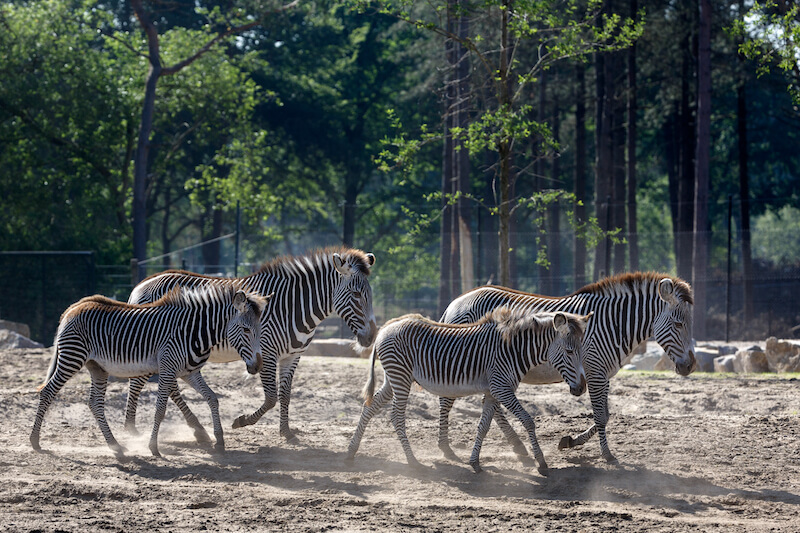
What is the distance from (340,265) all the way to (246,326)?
1.50 m

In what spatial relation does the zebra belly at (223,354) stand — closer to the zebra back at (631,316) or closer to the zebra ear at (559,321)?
the zebra back at (631,316)

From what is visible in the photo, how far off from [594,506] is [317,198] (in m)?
36.8

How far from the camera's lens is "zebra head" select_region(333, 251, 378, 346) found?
33.2ft

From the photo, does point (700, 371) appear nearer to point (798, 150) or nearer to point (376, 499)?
A: point (376, 499)

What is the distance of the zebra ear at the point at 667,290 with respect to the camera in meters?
9.12

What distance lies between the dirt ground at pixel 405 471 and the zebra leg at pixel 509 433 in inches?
5.0

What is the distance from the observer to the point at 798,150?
36.1 m

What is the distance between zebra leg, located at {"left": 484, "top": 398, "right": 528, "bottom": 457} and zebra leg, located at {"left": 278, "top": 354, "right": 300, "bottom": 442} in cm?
266

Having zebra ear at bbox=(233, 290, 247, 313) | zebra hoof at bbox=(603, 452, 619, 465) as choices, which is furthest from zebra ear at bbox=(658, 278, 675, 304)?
zebra ear at bbox=(233, 290, 247, 313)

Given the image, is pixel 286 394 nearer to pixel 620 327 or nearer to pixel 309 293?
pixel 309 293

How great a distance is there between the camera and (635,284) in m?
9.48

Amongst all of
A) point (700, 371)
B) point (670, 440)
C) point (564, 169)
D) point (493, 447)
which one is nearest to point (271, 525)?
point (493, 447)

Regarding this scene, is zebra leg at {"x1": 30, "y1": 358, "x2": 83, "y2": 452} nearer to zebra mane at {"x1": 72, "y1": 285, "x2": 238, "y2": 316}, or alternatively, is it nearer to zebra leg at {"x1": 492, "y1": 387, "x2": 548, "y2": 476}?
zebra mane at {"x1": 72, "y1": 285, "x2": 238, "y2": 316}

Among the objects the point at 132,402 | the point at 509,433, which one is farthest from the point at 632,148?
the point at 509,433
